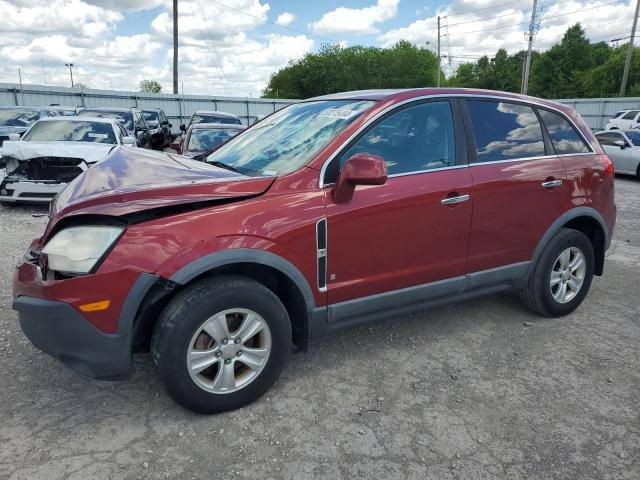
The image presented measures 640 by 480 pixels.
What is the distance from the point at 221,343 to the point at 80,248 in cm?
86

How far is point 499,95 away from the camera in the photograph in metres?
3.78

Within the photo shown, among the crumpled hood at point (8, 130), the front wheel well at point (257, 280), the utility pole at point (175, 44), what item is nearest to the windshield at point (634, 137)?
the front wheel well at point (257, 280)

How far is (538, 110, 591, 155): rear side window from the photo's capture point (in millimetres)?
3984

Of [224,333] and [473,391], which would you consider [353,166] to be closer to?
[224,333]

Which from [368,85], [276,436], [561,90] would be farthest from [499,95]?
[368,85]

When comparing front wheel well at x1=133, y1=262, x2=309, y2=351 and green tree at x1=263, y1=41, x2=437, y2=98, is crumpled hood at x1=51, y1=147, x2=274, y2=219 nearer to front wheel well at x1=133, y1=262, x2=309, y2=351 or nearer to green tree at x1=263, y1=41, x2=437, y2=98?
front wheel well at x1=133, y1=262, x2=309, y2=351

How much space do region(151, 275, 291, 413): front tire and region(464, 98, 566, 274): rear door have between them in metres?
1.59

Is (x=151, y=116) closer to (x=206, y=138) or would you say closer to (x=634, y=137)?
(x=206, y=138)

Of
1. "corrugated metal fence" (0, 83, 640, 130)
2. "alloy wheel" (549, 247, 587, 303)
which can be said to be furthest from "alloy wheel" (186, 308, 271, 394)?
"corrugated metal fence" (0, 83, 640, 130)

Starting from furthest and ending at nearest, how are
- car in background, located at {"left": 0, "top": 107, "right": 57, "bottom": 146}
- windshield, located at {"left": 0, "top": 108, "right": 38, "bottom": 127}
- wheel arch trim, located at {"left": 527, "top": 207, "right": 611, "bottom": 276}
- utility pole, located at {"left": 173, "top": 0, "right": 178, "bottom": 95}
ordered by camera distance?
utility pole, located at {"left": 173, "top": 0, "right": 178, "bottom": 95}, windshield, located at {"left": 0, "top": 108, "right": 38, "bottom": 127}, car in background, located at {"left": 0, "top": 107, "right": 57, "bottom": 146}, wheel arch trim, located at {"left": 527, "top": 207, "right": 611, "bottom": 276}

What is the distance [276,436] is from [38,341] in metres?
1.30

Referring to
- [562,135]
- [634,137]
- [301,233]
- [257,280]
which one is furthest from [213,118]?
[301,233]

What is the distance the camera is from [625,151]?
13.2 m

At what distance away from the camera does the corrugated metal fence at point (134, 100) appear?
883 inches
